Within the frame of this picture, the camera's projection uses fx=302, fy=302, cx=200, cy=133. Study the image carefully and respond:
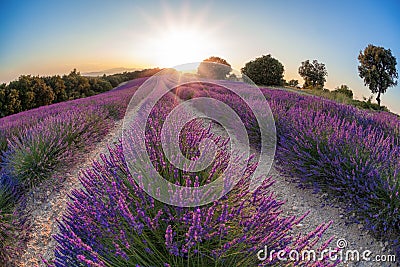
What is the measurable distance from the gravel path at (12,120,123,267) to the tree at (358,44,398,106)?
1299 inches

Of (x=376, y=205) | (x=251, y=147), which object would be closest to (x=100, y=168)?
(x=376, y=205)

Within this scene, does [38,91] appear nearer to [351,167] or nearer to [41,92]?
[41,92]

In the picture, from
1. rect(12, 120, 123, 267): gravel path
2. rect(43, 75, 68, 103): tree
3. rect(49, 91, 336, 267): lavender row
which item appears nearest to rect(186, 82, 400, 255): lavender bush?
rect(49, 91, 336, 267): lavender row

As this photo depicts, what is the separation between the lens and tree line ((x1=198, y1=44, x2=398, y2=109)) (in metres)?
22.6

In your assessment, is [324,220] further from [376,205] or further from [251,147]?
[251,147]

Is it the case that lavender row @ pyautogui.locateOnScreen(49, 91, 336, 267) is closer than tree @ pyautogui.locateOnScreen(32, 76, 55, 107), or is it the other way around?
lavender row @ pyautogui.locateOnScreen(49, 91, 336, 267)

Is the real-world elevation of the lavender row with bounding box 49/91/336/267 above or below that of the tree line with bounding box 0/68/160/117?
below

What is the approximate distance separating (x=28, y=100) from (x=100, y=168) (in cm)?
1346

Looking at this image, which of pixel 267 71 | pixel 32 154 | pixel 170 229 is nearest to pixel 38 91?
pixel 32 154

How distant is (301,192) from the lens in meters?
3.43

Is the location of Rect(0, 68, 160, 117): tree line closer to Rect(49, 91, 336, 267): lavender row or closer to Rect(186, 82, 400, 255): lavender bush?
Rect(186, 82, 400, 255): lavender bush

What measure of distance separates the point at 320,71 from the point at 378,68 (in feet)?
23.3

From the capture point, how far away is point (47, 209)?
11.7 feet

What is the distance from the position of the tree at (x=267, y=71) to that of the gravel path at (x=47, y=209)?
63.9 feet
